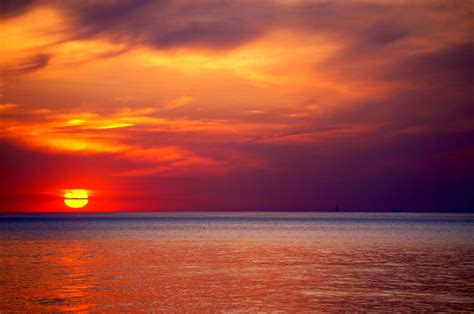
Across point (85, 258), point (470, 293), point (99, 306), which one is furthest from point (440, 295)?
→ point (85, 258)

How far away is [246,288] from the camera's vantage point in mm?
37281

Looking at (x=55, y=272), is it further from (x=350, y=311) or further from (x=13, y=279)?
(x=350, y=311)

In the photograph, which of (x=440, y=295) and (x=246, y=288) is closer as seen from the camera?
(x=440, y=295)

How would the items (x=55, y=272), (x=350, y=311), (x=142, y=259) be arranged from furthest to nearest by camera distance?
(x=142, y=259)
(x=55, y=272)
(x=350, y=311)

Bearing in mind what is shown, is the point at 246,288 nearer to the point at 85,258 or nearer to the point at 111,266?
the point at 111,266

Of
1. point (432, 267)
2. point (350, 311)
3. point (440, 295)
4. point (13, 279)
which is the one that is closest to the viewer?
point (350, 311)

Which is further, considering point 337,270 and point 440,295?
point 337,270

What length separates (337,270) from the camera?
1885 inches

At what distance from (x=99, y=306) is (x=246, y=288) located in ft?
34.3

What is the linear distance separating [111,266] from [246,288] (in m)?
18.8

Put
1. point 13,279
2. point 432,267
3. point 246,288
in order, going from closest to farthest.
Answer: point 246,288 < point 13,279 < point 432,267

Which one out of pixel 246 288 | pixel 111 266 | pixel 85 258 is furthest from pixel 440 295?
pixel 85 258

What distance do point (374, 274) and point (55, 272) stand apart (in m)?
26.7

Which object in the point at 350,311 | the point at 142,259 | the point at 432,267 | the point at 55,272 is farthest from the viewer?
the point at 142,259
